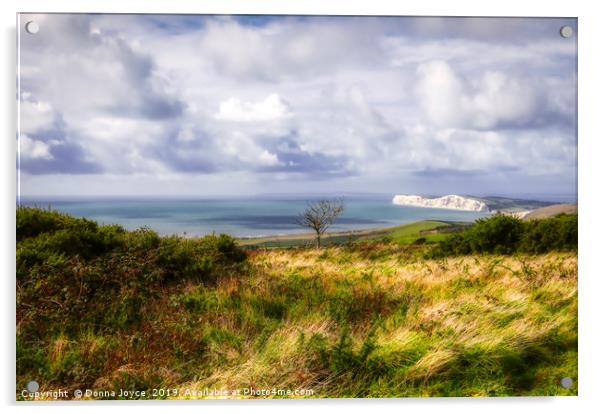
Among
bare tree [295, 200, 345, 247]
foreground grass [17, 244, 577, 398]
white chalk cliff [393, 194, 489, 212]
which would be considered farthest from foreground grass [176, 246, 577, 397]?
white chalk cliff [393, 194, 489, 212]

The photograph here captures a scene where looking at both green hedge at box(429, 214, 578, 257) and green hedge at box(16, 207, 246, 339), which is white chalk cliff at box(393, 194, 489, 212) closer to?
green hedge at box(429, 214, 578, 257)

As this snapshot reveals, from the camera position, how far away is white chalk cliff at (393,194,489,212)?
6785 millimetres

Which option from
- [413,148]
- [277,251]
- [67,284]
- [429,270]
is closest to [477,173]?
[413,148]

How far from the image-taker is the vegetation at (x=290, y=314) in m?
6.33

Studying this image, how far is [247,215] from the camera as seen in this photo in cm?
680

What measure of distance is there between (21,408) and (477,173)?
228 inches

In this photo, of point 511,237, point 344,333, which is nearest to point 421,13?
point 511,237

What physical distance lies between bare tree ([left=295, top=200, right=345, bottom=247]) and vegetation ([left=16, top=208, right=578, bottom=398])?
28cm

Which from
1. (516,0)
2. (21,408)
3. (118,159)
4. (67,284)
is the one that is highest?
(516,0)

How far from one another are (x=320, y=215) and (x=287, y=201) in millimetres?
422

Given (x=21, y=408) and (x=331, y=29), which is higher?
(x=331, y=29)

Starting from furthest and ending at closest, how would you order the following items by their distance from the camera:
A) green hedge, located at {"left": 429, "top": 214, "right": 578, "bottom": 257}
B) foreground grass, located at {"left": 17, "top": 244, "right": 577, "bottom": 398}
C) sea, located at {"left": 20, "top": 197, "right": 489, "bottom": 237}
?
1. green hedge, located at {"left": 429, "top": 214, "right": 578, "bottom": 257}
2. sea, located at {"left": 20, "top": 197, "right": 489, "bottom": 237}
3. foreground grass, located at {"left": 17, "top": 244, "right": 577, "bottom": 398}

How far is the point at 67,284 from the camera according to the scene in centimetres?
653
